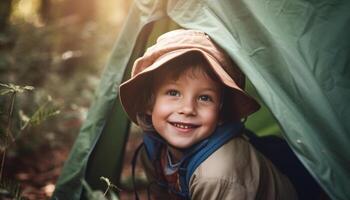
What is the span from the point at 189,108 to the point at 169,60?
0.25 metres

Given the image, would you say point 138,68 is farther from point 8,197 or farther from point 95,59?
point 95,59

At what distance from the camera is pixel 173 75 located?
196 centimetres

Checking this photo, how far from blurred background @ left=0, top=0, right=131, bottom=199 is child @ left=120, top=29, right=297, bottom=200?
1.91 ft

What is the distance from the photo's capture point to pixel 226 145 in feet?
6.18

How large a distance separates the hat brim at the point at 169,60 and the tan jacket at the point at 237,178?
0.57 ft

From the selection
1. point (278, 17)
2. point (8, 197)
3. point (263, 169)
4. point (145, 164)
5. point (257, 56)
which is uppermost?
point (278, 17)

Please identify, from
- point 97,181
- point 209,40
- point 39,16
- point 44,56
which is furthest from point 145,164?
point 39,16

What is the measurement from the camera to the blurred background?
11.0 feet

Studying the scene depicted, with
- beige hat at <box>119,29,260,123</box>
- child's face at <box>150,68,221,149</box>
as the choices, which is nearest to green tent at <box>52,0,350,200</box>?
beige hat at <box>119,29,260,123</box>

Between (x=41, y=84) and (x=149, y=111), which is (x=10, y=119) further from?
(x=41, y=84)

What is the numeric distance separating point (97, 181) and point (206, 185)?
44.2 inches

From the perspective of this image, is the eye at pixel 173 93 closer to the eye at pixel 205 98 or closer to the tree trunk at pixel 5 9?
the eye at pixel 205 98

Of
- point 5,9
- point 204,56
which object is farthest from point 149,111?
point 5,9

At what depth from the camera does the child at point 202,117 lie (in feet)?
5.76
